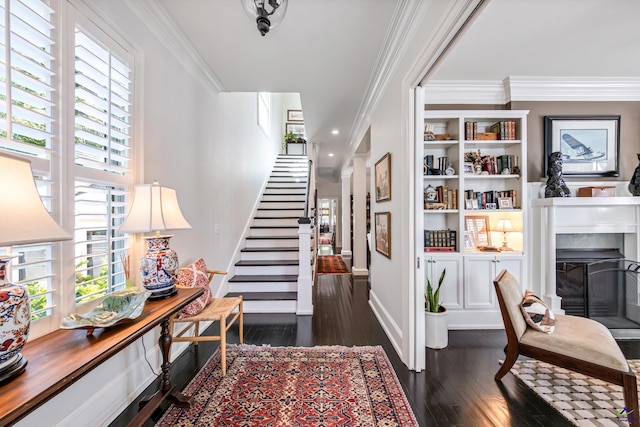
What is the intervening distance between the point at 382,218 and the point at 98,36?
9.22ft

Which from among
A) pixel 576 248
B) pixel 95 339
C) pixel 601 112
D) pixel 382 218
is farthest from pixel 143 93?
pixel 601 112

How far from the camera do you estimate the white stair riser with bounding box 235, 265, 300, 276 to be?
12.5ft

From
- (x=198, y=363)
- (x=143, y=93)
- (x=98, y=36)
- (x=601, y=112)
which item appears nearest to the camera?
(x=98, y=36)

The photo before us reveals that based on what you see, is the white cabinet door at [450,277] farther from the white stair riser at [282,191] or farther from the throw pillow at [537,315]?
the white stair riser at [282,191]

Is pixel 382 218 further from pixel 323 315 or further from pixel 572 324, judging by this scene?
pixel 572 324

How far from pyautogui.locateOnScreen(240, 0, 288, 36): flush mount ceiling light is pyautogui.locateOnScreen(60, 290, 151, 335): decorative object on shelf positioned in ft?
5.30

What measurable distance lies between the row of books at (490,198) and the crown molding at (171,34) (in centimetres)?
327

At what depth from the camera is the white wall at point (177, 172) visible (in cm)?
152

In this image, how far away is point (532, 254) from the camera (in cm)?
297

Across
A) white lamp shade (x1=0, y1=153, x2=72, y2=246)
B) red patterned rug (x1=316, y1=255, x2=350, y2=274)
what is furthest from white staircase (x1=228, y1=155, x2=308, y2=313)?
white lamp shade (x1=0, y1=153, x2=72, y2=246)

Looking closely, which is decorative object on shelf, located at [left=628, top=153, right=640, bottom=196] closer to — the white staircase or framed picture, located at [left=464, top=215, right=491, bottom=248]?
framed picture, located at [left=464, top=215, right=491, bottom=248]

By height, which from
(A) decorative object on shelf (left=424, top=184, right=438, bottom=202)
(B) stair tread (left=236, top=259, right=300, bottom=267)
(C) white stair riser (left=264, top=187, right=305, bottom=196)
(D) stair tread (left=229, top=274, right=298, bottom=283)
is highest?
(C) white stair riser (left=264, top=187, right=305, bottom=196)

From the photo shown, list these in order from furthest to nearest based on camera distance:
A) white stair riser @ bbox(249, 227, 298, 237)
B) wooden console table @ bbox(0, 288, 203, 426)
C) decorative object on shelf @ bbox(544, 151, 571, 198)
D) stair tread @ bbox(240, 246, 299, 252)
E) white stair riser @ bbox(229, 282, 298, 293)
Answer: white stair riser @ bbox(249, 227, 298, 237), stair tread @ bbox(240, 246, 299, 252), white stair riser @ bbox(229, 282, 298, 293), decorative object on shelf @ bbox(544, 151, 571, 198), wooden console table @ bbox(0, 288, 203, 426)

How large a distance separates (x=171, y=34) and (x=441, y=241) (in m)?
3.37
